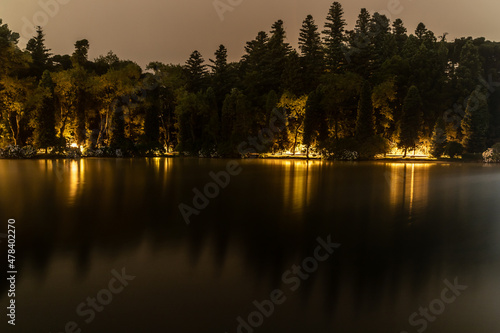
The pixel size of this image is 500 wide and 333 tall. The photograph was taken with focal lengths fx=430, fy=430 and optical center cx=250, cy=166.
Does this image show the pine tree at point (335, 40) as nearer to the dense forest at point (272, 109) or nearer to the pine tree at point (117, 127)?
the dense forest at point (272, 109)

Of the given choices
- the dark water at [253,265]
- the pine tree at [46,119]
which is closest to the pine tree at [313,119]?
the pine tree at [46,119]

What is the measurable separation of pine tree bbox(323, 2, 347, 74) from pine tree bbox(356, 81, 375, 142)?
8.28 metres

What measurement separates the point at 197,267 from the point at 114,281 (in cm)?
100

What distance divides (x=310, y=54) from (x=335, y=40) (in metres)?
3.28

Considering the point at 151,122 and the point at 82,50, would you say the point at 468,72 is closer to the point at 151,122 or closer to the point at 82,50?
the point at 151,122

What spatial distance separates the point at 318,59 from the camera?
4447 cm

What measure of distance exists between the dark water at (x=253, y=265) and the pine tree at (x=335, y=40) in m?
34.5

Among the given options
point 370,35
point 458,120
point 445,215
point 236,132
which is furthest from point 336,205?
point 370,35

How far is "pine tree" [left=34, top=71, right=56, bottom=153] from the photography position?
34.0 m

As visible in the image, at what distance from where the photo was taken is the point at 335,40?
45.5 m

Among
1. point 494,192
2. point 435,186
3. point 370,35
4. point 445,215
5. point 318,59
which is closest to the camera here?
point 445,215

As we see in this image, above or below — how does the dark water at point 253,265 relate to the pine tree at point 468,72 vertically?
below

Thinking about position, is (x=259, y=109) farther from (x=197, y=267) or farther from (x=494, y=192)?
(x=197, y=267)

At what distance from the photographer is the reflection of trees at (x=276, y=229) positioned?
530 centimetres
